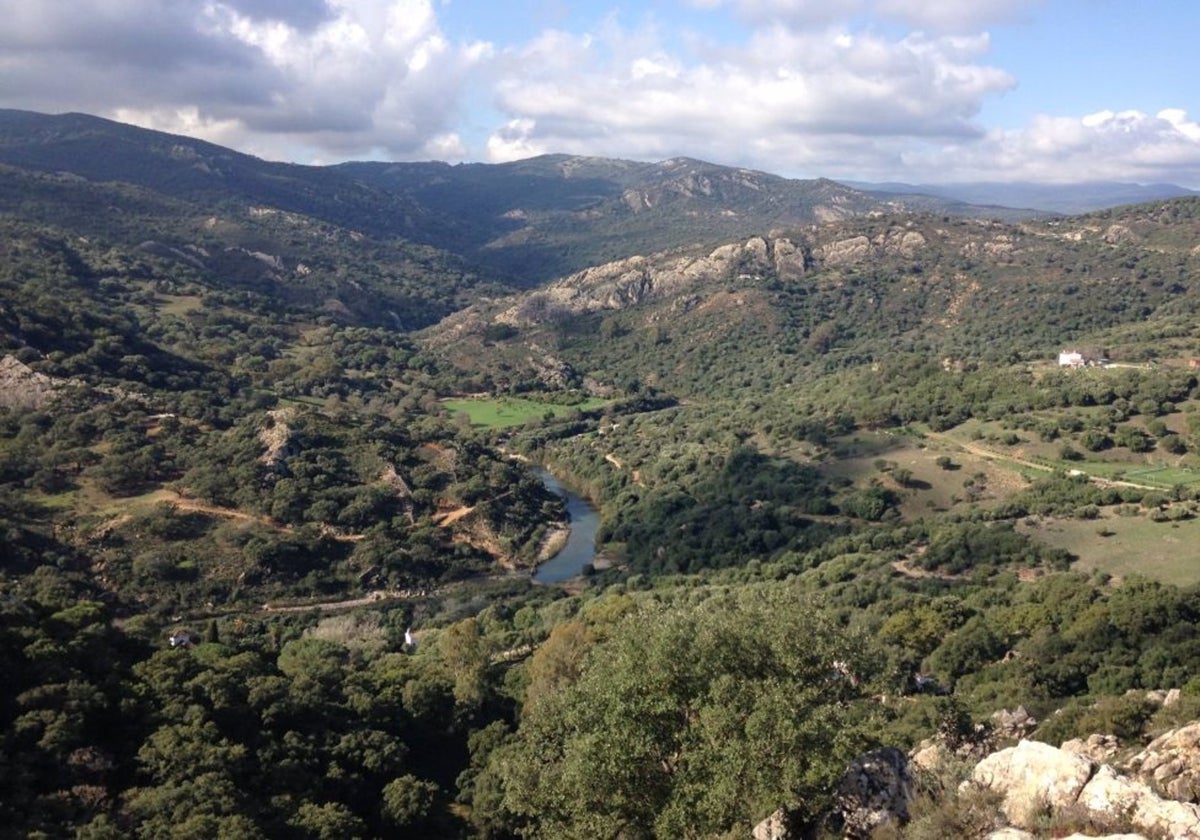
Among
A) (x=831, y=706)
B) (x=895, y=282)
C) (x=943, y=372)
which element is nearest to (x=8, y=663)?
(x=831, y=706)

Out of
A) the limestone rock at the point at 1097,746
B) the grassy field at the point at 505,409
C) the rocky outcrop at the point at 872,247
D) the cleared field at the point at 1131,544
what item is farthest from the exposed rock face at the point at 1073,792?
the rocky outcrop at the point at 872,247

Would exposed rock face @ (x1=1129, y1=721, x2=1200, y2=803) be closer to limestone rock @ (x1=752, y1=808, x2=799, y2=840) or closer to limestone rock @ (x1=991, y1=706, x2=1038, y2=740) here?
limestone rock @ (x1=752, y1=808, x2=799, y2=840)

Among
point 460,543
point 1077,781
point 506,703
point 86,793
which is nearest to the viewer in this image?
point 1077,781

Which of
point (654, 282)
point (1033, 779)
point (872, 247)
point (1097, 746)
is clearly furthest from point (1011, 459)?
point (654, 282)

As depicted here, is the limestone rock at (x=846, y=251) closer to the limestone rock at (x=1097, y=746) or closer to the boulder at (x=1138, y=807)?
the limestone rock at (x=1097, y=746)

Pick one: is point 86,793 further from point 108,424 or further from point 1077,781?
point 108,424

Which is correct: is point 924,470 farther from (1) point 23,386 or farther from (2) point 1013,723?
(1) point 23,386
